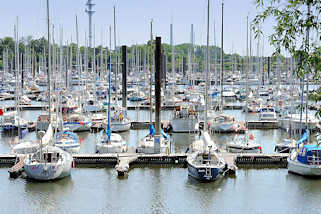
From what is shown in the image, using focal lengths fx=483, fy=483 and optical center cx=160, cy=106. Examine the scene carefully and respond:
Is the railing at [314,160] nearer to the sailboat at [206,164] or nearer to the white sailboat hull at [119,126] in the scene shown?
the sailboat at [206,164]

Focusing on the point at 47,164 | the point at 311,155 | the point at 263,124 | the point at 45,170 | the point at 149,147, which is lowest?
the point at 45,170

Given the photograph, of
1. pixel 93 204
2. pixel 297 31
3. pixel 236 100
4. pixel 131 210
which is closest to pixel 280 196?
pixel 131 210

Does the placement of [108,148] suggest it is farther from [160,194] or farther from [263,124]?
[263,124]

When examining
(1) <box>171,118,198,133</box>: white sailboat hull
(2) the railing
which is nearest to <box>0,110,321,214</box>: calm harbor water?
(2) the railing

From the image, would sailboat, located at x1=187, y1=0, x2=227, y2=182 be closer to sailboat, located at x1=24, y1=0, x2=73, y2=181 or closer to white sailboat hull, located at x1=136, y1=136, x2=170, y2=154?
white sailboat hull, located at x1=136, y1=136, x2=170, y2=154

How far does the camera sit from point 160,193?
92.3 feet

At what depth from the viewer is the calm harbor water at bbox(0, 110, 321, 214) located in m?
25.6

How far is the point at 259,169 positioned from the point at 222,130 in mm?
14619

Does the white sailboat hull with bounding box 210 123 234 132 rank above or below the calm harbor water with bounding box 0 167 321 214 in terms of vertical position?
above

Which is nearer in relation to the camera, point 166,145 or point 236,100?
point 166,145

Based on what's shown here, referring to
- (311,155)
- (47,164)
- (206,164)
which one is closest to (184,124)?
(206,164)

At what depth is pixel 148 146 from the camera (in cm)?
3506

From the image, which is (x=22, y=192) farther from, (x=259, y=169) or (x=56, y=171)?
(x=259, y=169)

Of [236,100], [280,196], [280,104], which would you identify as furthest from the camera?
[236,100]
